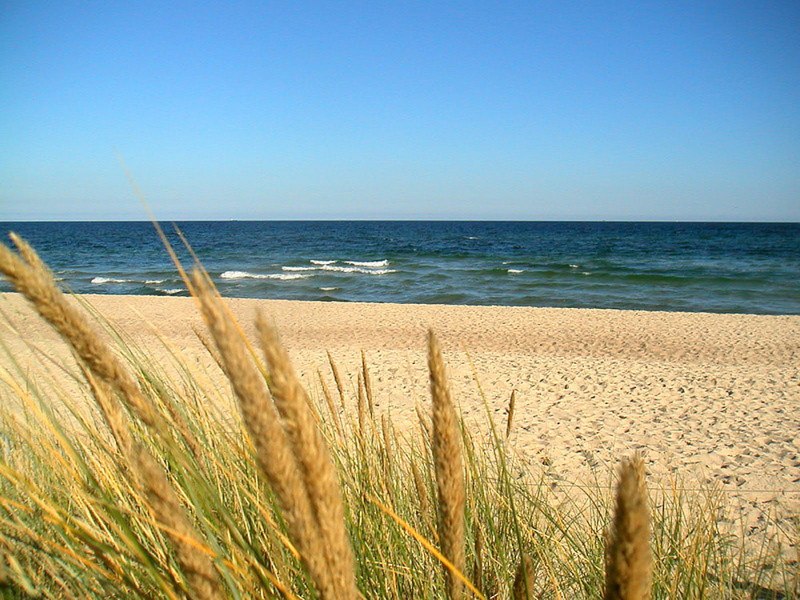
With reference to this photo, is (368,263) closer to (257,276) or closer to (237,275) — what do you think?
(257,276)

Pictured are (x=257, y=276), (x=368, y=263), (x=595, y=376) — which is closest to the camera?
(x=595, y=376)

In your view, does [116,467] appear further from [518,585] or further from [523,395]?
[523,395]

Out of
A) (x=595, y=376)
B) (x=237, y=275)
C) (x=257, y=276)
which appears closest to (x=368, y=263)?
(x=257, y=276)

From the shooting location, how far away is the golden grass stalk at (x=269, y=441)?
557 millimetres

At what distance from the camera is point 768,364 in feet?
36.0

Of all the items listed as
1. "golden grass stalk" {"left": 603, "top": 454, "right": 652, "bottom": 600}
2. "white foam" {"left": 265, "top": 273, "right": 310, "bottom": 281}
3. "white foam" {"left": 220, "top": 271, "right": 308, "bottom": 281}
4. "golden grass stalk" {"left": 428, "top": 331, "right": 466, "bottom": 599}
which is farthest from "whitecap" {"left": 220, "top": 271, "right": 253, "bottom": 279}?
"golden grass stalk" {"left": 603, "top": 454, "right": 652, "bottom": 600}

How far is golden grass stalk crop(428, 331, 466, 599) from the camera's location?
80 centimetres

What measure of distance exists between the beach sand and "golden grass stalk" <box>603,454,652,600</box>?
1319 millimetres

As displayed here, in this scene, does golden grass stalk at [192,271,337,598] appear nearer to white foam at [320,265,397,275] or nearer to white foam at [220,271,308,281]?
white foam at [220,271,308,281]

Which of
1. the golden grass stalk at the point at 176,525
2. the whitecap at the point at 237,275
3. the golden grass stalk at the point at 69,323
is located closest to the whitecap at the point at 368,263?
the whitecap at the point at 237,275

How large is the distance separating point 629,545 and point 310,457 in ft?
1.09

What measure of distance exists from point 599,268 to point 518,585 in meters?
32.7

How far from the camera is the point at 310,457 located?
582 mm

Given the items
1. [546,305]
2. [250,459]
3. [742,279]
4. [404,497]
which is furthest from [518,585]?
[742,279]
